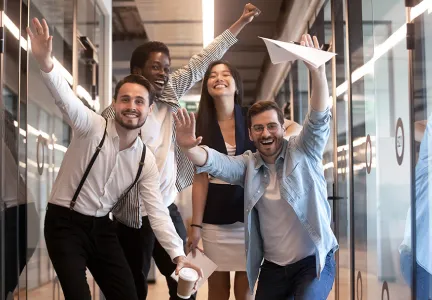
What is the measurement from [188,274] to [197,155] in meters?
0.52

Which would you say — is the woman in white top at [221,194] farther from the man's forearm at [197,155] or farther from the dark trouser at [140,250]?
the man's forearm at [197,155]

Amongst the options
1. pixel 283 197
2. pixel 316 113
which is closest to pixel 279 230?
pixel 283 197

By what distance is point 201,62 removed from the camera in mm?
3555

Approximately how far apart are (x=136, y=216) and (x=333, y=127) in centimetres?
250

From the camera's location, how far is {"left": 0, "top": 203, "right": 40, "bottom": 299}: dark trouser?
310 centimetres

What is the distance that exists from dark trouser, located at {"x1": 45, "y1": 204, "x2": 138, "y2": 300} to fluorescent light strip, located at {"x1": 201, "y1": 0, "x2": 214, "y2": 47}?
15.8 ft

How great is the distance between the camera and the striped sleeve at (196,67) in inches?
137

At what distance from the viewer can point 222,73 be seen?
3408mm

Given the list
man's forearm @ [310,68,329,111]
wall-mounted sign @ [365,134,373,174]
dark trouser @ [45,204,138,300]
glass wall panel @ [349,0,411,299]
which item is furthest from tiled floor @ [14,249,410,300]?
man's forearm @ [310,68,329,111]

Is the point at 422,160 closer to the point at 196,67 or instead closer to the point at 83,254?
the point at 196,67

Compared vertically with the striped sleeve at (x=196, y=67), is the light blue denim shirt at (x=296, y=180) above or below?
below

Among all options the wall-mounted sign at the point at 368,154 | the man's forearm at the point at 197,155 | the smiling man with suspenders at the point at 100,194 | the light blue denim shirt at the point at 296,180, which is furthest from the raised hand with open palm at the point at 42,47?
the wall-mounted sign at the point at 368,154

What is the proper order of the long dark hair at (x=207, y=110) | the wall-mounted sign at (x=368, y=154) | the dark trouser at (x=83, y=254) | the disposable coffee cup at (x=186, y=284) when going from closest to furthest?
1. the disposable coffee cup at (x=186, y=284)
2. the dark trouser at (x=83, y=254)
3. the long dark hair at (x=207, y=110)
4. the wall-mounted sign at (x=368, y=154)

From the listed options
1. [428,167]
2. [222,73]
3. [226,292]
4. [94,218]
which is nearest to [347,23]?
[222,73]
